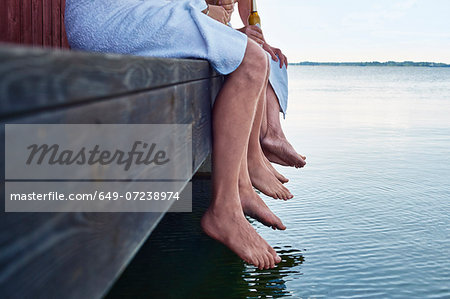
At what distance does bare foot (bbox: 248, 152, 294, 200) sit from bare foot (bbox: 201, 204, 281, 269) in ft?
2.64

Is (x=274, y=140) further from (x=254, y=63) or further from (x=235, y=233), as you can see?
(x=254, y=63)

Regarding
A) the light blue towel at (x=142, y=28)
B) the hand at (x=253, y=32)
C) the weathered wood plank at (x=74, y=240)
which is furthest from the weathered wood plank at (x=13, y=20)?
the weathered wood plank at (x=74, y=240)

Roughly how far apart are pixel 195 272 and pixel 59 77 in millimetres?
1241

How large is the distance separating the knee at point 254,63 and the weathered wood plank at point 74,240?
0.60 metres

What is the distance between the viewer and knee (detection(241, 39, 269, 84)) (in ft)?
5.22

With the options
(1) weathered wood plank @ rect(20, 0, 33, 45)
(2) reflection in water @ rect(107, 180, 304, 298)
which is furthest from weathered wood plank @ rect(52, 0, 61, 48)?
(2) reflection in water @ rect(107, 180, 304, 298)

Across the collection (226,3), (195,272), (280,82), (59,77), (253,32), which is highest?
(226,3)

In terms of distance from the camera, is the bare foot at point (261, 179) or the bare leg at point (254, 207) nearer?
the bare leg at point (254, 207)

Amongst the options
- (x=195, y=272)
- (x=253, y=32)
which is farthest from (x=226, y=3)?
(x=195, y=272)

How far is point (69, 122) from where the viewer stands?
58 centimetres

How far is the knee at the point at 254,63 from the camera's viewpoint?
1590 millimetres

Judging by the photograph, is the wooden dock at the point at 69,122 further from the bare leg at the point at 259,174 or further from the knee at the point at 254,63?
the bare leg at the point at 259,174

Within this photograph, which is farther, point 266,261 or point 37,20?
point 37,20

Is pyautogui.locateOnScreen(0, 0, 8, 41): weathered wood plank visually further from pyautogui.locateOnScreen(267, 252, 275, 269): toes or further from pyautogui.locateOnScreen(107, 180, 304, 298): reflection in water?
pyautogui.locateOnScreen(267, 252, 275, 269): toes
